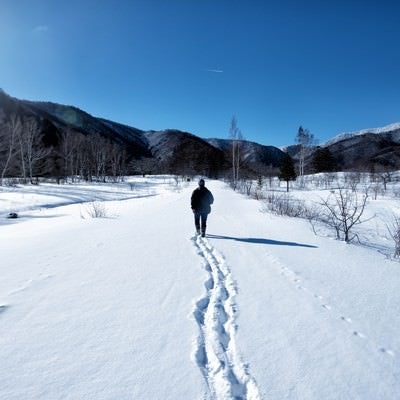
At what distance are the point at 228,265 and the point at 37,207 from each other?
57.0ft

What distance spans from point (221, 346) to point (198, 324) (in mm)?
473

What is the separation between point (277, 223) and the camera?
405 inches

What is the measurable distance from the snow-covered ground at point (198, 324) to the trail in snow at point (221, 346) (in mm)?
12

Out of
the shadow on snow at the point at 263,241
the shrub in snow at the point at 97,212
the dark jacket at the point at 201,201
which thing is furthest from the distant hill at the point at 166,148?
the shadow on snow at the point at 263,241

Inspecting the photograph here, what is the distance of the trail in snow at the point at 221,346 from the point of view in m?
2.21

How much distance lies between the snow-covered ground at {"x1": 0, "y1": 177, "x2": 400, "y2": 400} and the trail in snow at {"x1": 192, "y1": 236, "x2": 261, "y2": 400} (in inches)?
0.5

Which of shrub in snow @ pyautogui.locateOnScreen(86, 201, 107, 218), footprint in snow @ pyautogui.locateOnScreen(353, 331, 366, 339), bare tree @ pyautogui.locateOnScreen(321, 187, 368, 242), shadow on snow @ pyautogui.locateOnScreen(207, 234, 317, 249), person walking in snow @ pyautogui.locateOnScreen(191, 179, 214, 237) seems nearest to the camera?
footprint in snow @ pyautogui.locateOnScreen(353, 331, 366, 339)

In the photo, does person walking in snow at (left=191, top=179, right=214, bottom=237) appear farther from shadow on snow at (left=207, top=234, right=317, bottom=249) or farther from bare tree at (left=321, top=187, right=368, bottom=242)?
bare tree at (left=321, top=187, right=368, bottom=242)

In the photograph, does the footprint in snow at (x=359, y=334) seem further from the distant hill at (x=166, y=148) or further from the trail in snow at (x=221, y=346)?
the distant hill at (x=166, y=148)

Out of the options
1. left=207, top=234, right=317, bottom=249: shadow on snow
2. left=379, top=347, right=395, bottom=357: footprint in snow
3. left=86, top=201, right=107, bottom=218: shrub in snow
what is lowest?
left=379, top=347, right=395, bottom=357: footprint in snow

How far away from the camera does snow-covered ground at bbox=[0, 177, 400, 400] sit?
7.39 ft

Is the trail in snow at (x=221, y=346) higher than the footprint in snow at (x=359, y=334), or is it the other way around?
the footprint in snow at (x=359, y=334)

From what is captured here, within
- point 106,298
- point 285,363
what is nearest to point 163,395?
point 285,363

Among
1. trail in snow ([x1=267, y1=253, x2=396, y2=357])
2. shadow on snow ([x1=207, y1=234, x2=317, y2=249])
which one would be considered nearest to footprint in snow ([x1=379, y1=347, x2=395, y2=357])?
trail in snow ([x1=267, y1=253, x2=396, y2=357])
